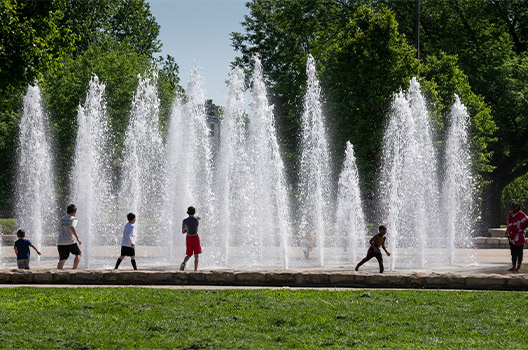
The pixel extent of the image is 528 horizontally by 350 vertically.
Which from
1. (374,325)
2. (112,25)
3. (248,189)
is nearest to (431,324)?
(374,325)

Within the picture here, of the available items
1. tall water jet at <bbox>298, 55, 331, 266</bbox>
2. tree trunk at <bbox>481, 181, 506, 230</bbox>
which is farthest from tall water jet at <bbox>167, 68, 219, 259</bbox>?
tree trunk at <bbox>481, 181, 506, 230</bbox>

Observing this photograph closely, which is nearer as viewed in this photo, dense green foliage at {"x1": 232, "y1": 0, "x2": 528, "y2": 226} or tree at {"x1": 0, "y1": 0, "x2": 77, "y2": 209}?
tree at {"x1": 0, "y1": 0, "x2": 77, "y2": 209}

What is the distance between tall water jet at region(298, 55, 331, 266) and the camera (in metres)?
20.2

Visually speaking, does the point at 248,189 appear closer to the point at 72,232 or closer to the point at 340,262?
the point at 340,262

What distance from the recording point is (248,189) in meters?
21.4

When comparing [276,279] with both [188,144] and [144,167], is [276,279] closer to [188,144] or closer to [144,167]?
[188,144]

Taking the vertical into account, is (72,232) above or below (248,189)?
below

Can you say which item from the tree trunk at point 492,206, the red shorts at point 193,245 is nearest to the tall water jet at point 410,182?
the red shorts at point 193,245

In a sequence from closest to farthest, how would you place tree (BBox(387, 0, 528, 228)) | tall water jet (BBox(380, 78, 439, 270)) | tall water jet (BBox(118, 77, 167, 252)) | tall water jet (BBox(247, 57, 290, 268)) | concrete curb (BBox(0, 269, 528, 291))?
concrete curb (BBox(0, 269, 528, 291)) → tall water jet (BBox(380, 78, 439, 270)) → tall water jet (BBox(247, 57, 290, 268)) → tall water jet (BBox(118, 77, 167, 252)) → tree (BBox(387, 0, 528, 228))

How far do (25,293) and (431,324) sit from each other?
596cm

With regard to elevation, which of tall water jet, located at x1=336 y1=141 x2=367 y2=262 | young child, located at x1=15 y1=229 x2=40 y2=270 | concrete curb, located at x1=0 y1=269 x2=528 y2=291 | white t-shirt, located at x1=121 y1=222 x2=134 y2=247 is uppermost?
tall water jet, located at x1=336 y1=141 x2=367 y2=262

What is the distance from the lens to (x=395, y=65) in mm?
29781

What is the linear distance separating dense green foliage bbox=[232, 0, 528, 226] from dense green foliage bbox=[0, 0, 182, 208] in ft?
21.3

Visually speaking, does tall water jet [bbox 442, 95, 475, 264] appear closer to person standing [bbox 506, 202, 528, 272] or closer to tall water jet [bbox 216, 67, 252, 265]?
tall water jet [bbox 216, 67, 252, 265]
